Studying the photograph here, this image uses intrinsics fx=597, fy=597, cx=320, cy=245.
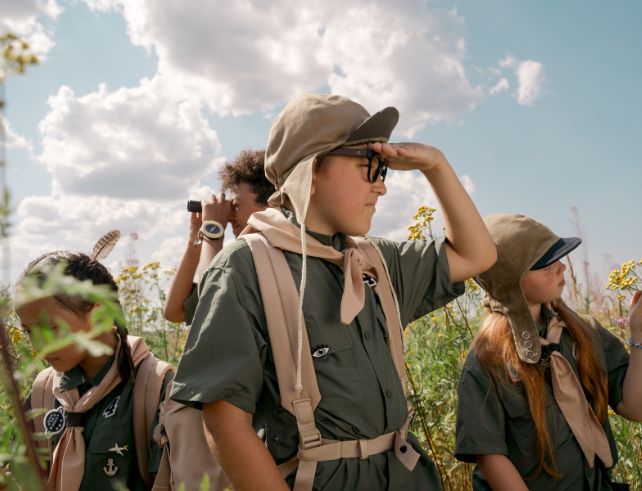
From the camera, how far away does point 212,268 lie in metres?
1.88

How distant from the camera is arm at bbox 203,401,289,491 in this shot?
63.6 inches

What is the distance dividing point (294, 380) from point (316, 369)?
10 cm

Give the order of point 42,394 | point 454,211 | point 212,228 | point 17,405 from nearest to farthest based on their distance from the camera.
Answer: point 17,405 → point 454,211 → point 42,394 → point 212,228

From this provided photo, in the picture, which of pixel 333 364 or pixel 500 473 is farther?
pixel 500 473

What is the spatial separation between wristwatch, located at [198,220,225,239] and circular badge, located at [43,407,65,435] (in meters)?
1.27

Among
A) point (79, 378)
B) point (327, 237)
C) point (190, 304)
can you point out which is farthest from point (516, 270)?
point (79, 378)

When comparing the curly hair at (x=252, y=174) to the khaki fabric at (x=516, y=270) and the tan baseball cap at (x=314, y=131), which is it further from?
the tan baseball cap at (x=314, y=131)

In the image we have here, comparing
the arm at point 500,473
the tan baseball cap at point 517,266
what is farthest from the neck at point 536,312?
the arm at point 500,473

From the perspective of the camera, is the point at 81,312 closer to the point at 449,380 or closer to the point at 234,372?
the point at 234,372

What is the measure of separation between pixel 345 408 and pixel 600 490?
1.52 meters

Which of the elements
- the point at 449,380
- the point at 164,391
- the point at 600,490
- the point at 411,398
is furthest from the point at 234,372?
the point at 449,380

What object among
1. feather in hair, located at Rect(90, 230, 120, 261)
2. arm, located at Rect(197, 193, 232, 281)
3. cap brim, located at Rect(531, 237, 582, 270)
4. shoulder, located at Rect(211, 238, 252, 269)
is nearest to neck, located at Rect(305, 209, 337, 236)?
shoulder, located at Rect(211, 238, 252, 269)

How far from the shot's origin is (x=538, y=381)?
8.67ft

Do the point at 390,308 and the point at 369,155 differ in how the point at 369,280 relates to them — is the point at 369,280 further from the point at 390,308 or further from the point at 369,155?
the point at 369,155
